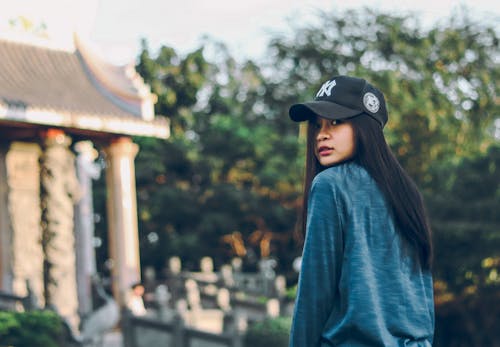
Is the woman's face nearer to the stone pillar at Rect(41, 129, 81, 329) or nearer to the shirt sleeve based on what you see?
the shirt sleeve

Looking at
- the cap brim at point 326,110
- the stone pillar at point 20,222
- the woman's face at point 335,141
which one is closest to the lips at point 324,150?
the woman's face at point 335,141

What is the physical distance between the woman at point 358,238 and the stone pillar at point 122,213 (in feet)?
41.3

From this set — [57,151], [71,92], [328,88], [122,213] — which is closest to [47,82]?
[71,92]

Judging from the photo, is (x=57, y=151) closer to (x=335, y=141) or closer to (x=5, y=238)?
(x=5, y=238)

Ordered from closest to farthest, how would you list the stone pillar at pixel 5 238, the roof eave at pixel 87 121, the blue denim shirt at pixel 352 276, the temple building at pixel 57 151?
the blue denim shirt at pixel 352 276 < the roof eave at pixel 87 121 < the temple building at pixel 57 151 < the stone pillar at pixel 5 238

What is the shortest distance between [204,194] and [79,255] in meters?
6.91

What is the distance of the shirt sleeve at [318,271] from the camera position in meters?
2.26

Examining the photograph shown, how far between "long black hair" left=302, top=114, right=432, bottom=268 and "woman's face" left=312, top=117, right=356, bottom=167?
0.02 metres

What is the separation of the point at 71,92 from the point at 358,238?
12009mm

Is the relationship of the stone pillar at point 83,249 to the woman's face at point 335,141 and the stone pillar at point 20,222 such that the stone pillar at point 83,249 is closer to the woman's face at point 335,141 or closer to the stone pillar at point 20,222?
the stone pillar at point 20,222

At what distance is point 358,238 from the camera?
2.30 meters

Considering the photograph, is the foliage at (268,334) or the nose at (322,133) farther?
the foliage at (268,334)

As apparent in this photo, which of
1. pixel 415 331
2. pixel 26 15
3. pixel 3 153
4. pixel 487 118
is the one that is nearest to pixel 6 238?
pixel 3 153

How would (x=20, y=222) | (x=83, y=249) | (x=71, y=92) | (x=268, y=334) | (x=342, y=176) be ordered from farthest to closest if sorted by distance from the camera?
(x=83, y=249)
(x=20, y=222)
(x=71, y=92)
(x=268, y=334)
(x=342, y=176)
